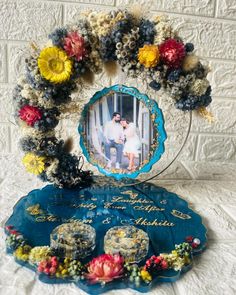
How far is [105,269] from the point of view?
0.54 metres

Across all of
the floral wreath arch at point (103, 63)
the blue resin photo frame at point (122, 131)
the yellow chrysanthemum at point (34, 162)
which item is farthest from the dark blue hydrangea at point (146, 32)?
the yellow chrysanthemum at point (34, 162)

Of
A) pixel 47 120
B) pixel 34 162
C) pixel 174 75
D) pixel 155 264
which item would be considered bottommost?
pixel 155 264

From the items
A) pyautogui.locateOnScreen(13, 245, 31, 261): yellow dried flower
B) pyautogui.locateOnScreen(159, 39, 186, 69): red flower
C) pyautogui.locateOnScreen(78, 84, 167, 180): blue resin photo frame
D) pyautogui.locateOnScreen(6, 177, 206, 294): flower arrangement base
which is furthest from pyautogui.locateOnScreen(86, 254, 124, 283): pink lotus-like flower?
pyautogui.locateOnScreen(159, 39, 186, 69): red flower

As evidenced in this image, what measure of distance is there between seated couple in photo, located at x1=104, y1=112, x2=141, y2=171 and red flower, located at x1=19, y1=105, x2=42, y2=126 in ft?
0.52

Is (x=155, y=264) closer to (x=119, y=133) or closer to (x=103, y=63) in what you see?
(x=119, y=133)

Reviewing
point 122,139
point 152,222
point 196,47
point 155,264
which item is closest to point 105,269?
point 155,264

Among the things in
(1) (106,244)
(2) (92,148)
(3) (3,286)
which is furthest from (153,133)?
(3) (3,286)

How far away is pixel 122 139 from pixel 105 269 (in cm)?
34

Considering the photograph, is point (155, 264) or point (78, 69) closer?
point (155, 264)

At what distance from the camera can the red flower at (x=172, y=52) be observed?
2.27 feet

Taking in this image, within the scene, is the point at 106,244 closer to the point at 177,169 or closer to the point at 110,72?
the point at 110,72

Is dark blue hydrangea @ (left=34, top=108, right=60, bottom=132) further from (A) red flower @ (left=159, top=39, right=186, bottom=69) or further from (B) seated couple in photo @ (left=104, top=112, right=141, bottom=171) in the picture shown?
(A) red flower @ (left=159, top=39, right=186, bottom=69)

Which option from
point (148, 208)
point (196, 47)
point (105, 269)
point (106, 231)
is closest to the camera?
point (105, 269)

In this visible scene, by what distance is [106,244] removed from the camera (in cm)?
60
